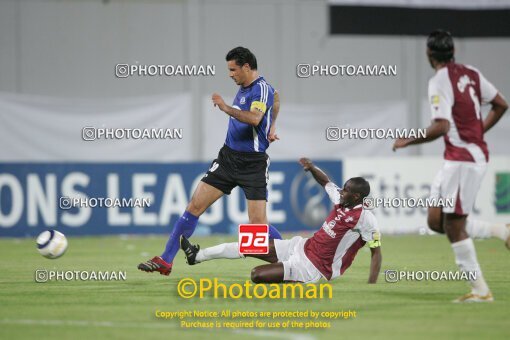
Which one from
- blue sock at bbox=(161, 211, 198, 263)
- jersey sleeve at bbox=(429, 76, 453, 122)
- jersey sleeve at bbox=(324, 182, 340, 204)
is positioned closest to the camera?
jersey sleeve at bbox=(429, 76, 453, 122)

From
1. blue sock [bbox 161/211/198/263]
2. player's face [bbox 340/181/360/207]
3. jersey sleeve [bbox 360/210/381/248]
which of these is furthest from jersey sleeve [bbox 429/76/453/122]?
blue sock [bbox 161/211/198/263]

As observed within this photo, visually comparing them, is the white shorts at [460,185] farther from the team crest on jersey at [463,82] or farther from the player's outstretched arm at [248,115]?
the player's outstretched arm at [248,115]

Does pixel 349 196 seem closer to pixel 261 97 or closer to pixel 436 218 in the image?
pixel 436 218

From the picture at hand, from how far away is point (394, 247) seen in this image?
16.2 m

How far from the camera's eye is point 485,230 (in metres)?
8.45

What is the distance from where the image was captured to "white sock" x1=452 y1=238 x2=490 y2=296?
8148mm

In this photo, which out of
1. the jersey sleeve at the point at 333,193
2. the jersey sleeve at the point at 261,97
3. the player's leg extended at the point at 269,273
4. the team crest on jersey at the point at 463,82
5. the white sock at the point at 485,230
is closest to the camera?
the team crest on jersey at the point at 463,82

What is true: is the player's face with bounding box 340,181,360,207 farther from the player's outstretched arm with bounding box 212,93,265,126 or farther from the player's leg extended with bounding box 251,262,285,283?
the player's outstretched arm with bounding box 212,93,265,126

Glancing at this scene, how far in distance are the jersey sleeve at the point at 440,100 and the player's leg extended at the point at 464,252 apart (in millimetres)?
854

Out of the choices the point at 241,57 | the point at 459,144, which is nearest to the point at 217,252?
the point at 241,57

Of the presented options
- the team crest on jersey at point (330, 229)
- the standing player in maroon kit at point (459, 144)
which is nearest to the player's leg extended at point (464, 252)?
the standing player in maroon kit at point (459, 144)

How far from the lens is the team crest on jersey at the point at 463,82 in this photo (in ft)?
26.9

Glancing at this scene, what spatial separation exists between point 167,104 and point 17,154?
3198mm

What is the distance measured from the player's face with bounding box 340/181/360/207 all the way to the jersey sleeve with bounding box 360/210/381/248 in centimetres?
19
